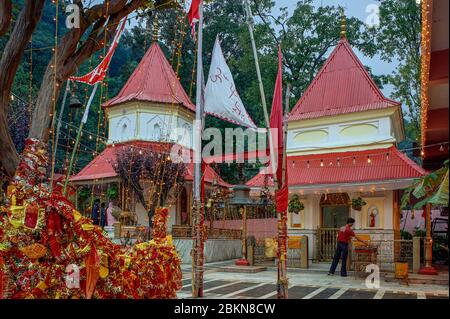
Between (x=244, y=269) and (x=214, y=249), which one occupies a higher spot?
(x=214, y=249)

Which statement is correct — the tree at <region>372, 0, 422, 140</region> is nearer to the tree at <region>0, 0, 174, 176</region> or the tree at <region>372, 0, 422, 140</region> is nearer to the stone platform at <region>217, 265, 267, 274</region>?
the stone platform at <region>217, 265, 267, 274</region>

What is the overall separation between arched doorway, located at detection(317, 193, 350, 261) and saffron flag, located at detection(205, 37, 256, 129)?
8.67 meters

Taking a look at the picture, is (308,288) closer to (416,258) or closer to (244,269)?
(244,269)

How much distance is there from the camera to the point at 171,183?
19375mm

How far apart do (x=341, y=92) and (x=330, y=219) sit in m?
4.96

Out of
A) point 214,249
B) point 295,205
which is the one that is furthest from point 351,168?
point 214,249

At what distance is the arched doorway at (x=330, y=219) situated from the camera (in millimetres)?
15852

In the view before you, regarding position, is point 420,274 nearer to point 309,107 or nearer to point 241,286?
point 241,286

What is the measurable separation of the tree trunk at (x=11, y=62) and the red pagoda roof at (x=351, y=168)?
11088 millimetres

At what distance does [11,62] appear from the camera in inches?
238

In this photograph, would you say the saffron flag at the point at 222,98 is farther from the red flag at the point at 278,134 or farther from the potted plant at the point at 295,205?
the potted plant at the point at 295,205

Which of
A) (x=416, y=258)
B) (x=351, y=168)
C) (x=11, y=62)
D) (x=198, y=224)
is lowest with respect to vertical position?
(x=416, y=258)

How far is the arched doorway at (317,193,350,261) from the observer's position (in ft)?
52.0

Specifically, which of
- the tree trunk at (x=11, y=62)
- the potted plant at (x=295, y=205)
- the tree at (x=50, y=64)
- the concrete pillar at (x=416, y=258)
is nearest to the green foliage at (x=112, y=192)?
the potted plant at (x=295, y=205)
